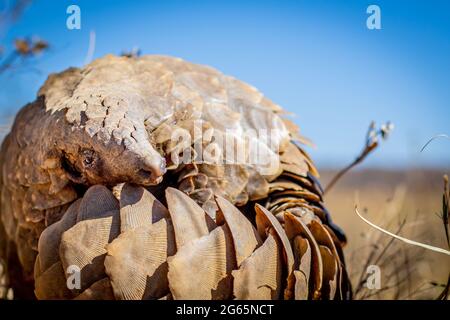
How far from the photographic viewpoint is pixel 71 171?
2047 mm

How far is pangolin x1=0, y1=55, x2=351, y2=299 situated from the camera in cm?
163

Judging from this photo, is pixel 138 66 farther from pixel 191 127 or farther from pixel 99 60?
pixel 191 127

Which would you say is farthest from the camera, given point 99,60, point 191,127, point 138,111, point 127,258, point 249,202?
point 99,60

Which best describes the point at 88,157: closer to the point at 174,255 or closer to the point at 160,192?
the point at 160,192

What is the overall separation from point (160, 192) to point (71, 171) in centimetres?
40

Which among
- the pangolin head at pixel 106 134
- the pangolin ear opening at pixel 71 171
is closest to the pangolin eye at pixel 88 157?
the pangolin head at pixel 106 134

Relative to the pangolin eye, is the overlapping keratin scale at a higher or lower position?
lower

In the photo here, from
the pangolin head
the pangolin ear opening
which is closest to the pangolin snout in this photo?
the pangolin head

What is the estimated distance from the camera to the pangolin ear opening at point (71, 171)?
6.62 feet

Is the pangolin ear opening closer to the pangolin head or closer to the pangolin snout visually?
the pangolin head

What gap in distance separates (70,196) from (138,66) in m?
0.80
